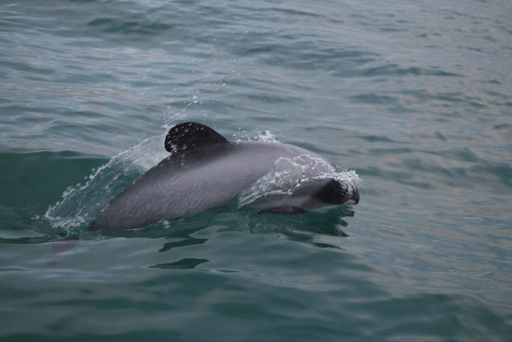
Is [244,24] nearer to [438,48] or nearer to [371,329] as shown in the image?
[438,48]

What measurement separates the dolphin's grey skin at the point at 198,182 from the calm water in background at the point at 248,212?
0.18m

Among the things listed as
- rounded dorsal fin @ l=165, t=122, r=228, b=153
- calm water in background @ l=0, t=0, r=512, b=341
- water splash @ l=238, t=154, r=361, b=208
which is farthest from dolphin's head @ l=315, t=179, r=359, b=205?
rounded dorsal fin @ l=165, t=122, r=228, b=153

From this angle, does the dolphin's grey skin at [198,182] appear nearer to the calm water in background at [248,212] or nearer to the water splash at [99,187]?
the calm water in background at [248,212]

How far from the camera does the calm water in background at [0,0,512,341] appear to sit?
4.15 m

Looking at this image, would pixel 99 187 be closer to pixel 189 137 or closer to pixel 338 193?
pixel 189 137

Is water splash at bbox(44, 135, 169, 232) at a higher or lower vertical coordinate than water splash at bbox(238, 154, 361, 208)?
lower

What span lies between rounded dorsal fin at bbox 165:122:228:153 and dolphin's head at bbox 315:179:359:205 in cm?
127

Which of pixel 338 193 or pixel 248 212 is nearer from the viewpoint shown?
pixel 248 212

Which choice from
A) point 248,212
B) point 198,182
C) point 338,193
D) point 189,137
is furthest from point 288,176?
point 189,137

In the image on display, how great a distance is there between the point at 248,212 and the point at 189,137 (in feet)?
3.43

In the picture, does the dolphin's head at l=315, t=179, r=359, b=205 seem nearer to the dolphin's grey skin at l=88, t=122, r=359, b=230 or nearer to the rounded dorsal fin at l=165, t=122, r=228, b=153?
the dolphin's grey skin at l=88, t=122, r=359, b=230

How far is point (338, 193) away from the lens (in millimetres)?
6035

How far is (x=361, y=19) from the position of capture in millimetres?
19344

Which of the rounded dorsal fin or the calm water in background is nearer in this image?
the calm water in background
